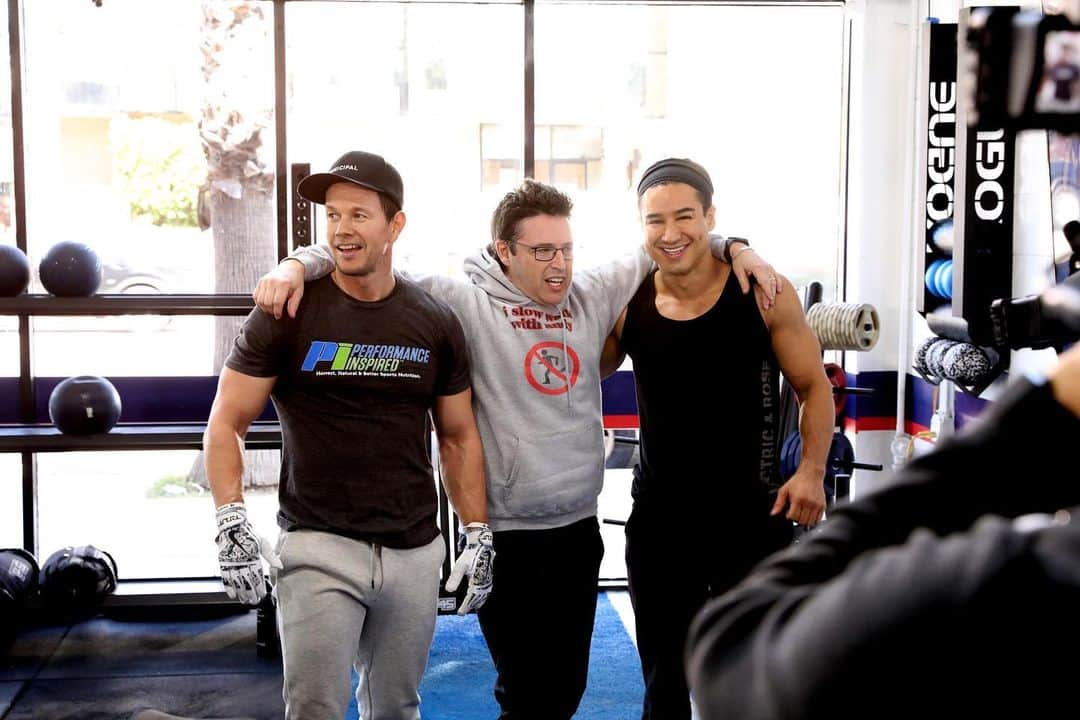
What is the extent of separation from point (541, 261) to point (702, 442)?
621 mm

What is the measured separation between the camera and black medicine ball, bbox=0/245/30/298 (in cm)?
436

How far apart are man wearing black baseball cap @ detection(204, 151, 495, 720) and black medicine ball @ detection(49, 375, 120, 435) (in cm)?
202

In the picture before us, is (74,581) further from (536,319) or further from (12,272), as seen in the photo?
(536,319)

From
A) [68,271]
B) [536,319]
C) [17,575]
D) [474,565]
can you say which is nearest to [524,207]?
[536,319]

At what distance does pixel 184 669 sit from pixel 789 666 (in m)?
4.19

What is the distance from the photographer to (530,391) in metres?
2.84

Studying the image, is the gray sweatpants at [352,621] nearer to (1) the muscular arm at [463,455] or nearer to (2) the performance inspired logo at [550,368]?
(1) the muscular arm at [463,455]

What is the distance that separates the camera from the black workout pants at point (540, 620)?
279 cm

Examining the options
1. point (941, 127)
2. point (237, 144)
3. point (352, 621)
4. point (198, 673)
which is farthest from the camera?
point (237, 144)

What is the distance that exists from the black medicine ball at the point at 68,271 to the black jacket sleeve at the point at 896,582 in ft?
14.1

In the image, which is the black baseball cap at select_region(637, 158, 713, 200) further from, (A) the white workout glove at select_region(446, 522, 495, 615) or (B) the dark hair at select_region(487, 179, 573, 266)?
(A) the white workout glove at select_region(446, 522, 495, 615)

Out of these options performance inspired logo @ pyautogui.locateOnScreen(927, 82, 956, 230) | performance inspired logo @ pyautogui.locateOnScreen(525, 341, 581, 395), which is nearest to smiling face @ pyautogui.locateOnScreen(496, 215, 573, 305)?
performance inspired logo @ pyautogui.locateOnScreen(525, 341, 581, 395)

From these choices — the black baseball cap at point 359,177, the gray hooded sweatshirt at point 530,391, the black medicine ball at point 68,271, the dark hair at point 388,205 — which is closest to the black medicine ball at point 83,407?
the black medicine ball at point 68,271

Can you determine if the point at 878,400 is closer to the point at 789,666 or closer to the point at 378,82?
the point at 378,82
